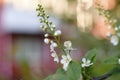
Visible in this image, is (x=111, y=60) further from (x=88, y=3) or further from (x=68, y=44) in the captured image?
(x=88, y=3)

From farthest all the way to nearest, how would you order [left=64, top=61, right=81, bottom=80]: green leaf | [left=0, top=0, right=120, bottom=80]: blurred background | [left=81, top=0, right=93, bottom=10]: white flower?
1. [left=0, top=0, right=120, bottom=80]: blurred background
2. [left=81, top=0, right=93, bottom=10]: white flower
3. [left=64, top=61, right=81, bottom=80]: green leaf

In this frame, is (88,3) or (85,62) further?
(88,3)

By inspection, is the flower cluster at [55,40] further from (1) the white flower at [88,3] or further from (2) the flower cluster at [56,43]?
(1) the white flower at [88,3]

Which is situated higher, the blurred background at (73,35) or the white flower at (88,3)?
the white flower at (88,3)

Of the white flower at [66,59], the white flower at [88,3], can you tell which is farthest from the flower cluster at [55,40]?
the white flower at [88,3]

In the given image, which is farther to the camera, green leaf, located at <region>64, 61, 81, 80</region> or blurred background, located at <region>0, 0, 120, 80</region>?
blurred background, located at <region>0, 0, 120, 80</region>

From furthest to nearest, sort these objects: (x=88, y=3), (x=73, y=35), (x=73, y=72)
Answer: (x=73, y=35) → (x=88, y=3) → (x=73, y=72)

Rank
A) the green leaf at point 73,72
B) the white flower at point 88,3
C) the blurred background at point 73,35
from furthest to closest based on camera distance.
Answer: the blurred background at point 73,35, the white flower at point 88,3, the green leaf at point 73,72

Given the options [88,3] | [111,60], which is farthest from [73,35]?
[111,60]

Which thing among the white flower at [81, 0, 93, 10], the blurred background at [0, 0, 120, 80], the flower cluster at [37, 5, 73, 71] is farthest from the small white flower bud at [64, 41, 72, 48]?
the white flower at [81, 0, 93, 10]

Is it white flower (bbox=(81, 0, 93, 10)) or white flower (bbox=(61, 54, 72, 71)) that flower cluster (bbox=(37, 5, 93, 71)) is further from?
white flower (bbox=(81, 0, 93, 10))

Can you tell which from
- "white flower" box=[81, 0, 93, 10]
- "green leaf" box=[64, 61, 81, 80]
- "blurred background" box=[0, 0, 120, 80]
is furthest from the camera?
"blurred background" box=[0, 0, 120, 80]

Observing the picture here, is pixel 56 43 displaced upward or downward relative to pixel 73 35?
upward
